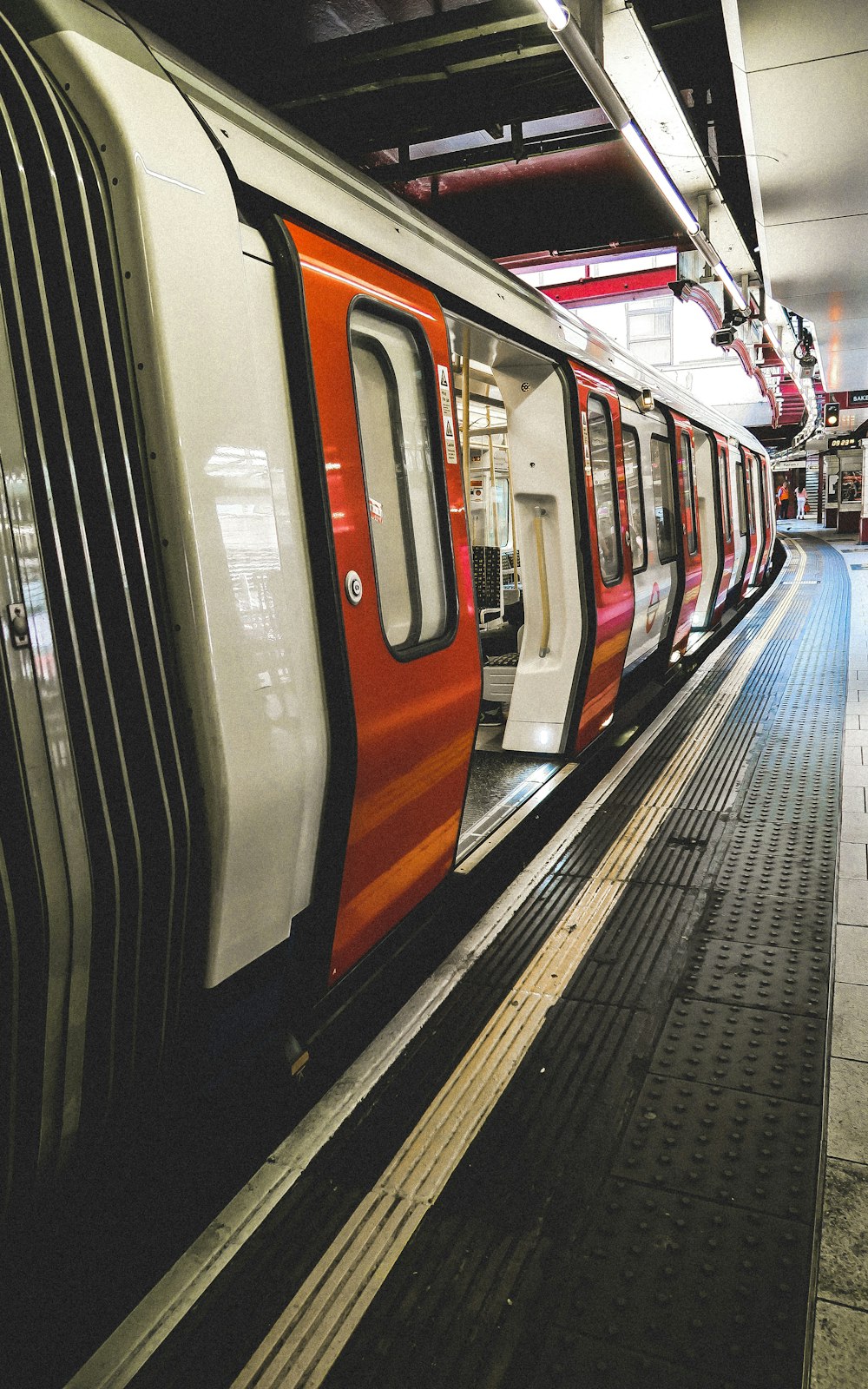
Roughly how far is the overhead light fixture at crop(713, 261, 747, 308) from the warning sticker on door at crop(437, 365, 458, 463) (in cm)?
428

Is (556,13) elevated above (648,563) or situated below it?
above

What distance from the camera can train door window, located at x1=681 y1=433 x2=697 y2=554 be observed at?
25.3 feet

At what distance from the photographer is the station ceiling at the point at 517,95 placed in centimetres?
383

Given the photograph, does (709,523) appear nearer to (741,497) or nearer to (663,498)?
(663,498)

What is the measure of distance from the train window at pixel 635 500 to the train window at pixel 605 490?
1.39 feet

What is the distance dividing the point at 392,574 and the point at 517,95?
316 cm

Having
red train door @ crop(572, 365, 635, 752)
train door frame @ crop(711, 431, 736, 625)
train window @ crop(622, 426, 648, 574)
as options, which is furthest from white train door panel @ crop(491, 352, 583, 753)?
train door frame @ crop(711, 431, 736, 625)

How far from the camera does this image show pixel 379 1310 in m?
1.75

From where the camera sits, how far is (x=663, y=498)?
723cm

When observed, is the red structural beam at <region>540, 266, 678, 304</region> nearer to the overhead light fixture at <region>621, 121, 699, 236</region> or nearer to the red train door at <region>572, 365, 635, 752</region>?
the overhead light fixture at <region>621, 121, 699, 236</region>

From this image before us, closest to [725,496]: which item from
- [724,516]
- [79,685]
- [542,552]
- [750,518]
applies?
[724,516]

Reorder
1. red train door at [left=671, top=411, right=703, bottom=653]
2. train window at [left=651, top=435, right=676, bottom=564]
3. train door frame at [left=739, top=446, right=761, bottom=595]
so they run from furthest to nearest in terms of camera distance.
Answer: train door frame at [left=739, top=446, right=761, bottom=595] → red train door at [left=671, top=411, right=703, bottom=653] → train window at [left=651, top=435, right=676, bottom=564]

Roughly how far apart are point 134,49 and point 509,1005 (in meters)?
2.64

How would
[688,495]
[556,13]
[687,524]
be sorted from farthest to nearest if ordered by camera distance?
[688,495]
[687,524]
[556,13]
